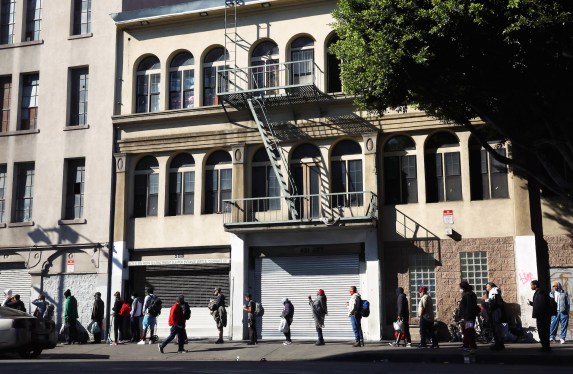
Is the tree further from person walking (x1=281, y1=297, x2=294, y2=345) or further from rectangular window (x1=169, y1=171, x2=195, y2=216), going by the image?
rectangular window (x1=169, y1=171, x2=195, y2=216)

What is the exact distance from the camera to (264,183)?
24.7m

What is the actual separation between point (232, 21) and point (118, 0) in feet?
16.6

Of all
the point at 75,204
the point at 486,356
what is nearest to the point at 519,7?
the point at 486,356

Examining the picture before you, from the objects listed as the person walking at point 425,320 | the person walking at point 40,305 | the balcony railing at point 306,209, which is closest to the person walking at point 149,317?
the balcony railing at point 306,209

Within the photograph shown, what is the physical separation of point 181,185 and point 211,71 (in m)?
4.33

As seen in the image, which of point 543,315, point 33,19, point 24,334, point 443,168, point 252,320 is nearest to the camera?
point 543,315

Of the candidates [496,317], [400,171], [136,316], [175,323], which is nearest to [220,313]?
[175,323]

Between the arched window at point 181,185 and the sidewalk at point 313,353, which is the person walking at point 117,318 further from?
the arched window at point 181,185

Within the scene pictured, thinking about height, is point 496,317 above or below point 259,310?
below

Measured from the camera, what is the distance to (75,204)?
2666 centimetres

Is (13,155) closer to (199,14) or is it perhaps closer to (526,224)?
(199,14)

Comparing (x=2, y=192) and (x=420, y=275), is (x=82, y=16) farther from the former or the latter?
(x=420, y=275)

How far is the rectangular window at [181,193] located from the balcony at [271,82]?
3343 mm

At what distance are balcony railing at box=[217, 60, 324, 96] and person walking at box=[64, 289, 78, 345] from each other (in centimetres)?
892
